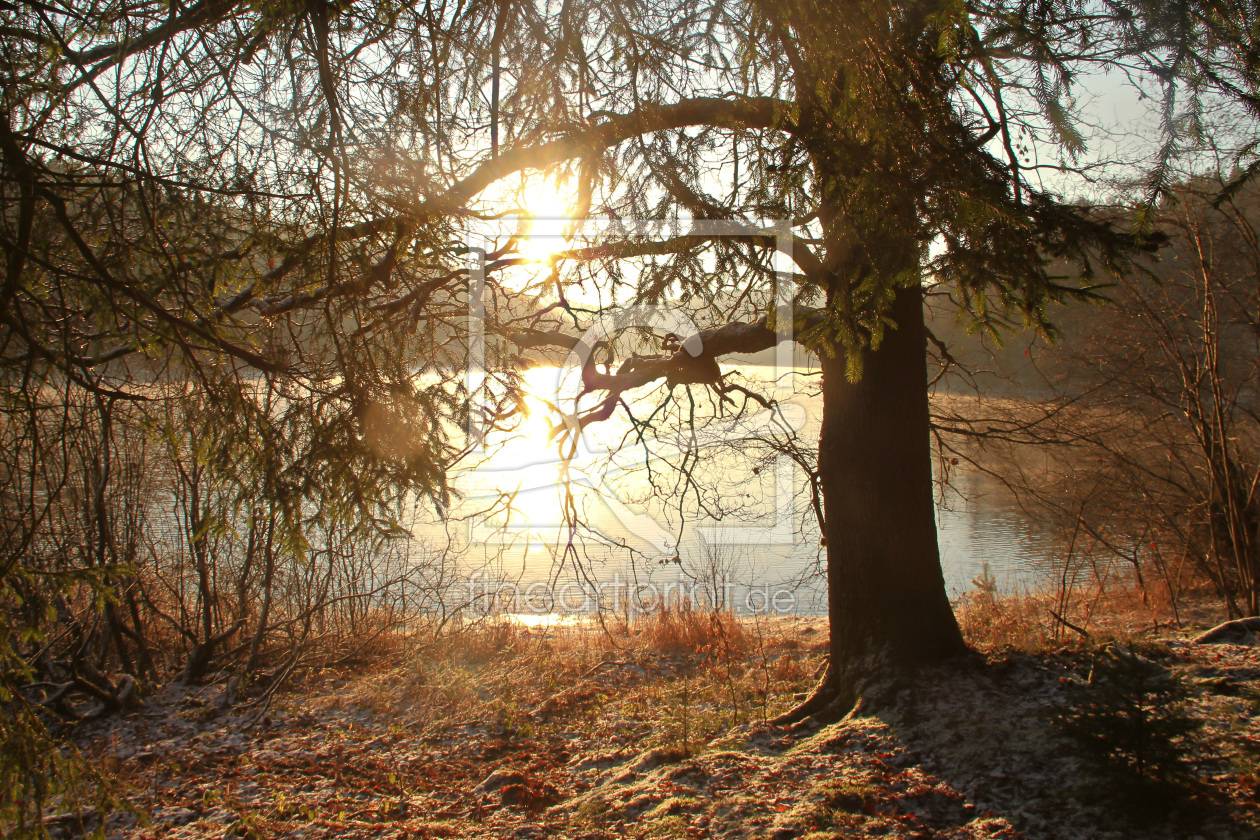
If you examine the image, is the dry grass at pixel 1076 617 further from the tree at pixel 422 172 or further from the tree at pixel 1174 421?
the tree at pixel 422 172

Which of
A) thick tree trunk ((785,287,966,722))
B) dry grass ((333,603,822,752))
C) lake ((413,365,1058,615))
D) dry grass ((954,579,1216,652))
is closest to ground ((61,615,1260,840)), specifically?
dry grass ((333,603,822,752))

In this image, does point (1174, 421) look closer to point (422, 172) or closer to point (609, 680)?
point (609, 680)

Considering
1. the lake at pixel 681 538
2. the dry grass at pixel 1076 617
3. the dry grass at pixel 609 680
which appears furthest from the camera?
the lake at pixel 681 538

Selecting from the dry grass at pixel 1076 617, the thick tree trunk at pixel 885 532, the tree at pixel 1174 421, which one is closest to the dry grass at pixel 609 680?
the thick tree trunk at pixel 885 532

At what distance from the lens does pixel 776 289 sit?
3.92m

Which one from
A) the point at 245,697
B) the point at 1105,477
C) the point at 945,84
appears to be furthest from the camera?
the point at 1105,477

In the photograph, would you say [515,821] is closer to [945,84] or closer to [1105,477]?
[945,84]

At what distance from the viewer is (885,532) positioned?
14.9 ft

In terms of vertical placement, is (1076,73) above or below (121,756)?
above

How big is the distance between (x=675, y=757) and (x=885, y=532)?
70.9 inches

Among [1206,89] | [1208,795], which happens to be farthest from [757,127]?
[1208,795]

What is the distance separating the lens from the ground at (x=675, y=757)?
327cm

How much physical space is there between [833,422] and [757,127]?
6.18ft

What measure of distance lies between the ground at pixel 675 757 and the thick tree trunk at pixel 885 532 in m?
0.24
